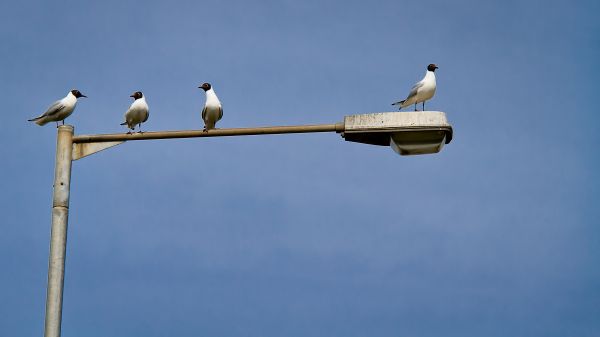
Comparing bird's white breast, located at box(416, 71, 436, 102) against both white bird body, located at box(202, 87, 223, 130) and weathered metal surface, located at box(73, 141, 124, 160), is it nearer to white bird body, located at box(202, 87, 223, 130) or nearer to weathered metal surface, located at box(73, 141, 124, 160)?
white bird body, located at box(202, 87, 223, 130)

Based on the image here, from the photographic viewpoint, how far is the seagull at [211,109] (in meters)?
21.3

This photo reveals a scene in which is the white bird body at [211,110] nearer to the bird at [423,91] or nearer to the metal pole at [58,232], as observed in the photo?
the bird at [423,91]

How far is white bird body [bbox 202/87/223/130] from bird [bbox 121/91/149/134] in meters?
1.27

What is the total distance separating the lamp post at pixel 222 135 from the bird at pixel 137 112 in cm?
1147

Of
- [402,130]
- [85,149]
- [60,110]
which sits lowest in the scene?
[85,149]

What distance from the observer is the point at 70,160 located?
9.91 m

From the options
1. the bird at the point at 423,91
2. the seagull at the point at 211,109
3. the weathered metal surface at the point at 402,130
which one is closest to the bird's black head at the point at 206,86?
the seagull at the point at 211,109

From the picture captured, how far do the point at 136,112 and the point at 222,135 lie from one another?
37.8ft

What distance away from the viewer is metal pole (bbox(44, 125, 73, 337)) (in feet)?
30.1

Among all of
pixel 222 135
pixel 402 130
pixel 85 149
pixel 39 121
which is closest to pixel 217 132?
pixel 222 135

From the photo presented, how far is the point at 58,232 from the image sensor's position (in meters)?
9.48

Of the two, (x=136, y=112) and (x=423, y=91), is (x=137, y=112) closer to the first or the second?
(x=136, y=112)

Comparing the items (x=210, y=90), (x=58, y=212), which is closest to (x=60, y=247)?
(x=58, y=212)

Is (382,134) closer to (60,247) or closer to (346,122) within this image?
(346,122)
